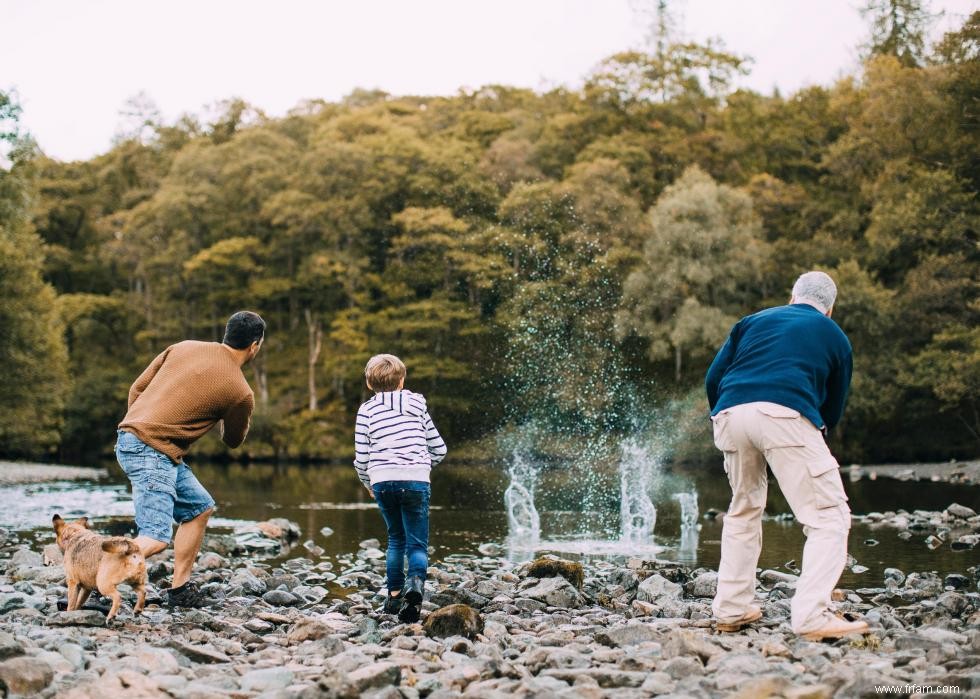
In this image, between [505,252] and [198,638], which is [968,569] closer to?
[198,638]

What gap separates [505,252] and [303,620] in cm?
4126

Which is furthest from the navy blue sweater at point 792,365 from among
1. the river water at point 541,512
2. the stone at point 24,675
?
A: the river water at point 541,512

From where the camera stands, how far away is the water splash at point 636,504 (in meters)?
15.7

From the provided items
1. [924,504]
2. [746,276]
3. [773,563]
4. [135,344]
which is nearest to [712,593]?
[773,563]

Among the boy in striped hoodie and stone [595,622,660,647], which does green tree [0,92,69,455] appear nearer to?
the boy in striped hoodie

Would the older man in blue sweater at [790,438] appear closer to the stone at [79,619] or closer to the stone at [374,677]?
the stone at [374,677]

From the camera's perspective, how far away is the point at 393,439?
7.52 m

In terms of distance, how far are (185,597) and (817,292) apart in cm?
532

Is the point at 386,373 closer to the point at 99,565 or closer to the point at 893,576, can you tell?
the point at 99,565

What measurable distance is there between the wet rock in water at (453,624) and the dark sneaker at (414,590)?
448 millimetres

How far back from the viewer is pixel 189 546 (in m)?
7.98

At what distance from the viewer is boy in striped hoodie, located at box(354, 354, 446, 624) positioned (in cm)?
749

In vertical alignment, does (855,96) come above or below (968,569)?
above
